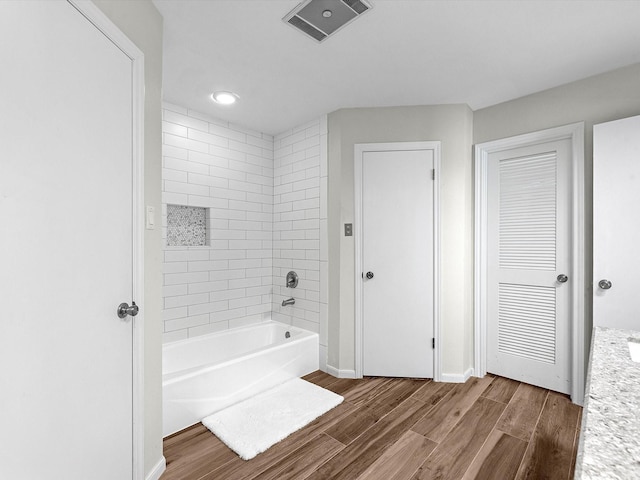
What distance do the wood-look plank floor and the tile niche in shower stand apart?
5.08ft

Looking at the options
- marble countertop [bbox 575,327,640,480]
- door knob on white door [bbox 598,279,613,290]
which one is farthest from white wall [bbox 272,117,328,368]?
marble countertop [bbox 575,327,640,480]

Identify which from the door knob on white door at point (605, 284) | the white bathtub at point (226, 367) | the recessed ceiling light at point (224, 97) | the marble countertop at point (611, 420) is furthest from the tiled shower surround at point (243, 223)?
the marble countertop at point (611, 420)

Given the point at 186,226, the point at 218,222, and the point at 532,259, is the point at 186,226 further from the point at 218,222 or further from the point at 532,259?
the point at 532,259

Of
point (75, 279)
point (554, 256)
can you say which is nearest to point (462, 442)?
point (554, 256)

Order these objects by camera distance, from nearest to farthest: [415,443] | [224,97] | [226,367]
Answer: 1. [415,443]
2. [226,367]
3. [224,97]

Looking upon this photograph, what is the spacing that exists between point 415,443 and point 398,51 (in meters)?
2.39

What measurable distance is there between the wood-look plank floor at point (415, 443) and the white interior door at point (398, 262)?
356 mm

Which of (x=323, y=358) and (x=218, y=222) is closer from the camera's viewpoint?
(x=323, y=358)

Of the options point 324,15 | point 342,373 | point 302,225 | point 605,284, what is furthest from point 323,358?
point 324,15

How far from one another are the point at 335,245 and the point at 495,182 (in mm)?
1509

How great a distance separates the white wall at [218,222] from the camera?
9.02 ft

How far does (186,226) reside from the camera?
2.91 m

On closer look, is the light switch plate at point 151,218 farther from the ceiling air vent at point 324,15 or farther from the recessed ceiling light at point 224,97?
the recessed ceiling light at point 224,97

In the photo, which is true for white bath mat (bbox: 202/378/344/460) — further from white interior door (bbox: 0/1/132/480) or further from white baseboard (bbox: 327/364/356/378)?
white interior door (bbox: 0/1/132/480)
